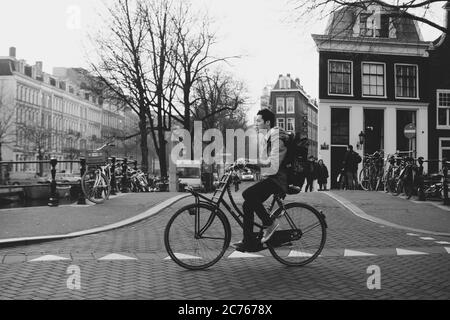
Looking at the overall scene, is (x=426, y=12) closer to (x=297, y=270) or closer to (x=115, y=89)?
(x=297, y=270)

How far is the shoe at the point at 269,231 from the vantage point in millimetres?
6059

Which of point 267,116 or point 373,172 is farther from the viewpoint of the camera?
point 373,172

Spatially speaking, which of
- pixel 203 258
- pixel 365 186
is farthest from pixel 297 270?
pixel 365 186

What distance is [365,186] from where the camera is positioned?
65.0 ft

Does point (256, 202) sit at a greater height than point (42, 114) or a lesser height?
lesser

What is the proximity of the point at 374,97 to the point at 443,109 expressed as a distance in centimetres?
448

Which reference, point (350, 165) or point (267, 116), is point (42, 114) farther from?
point (267, 116)

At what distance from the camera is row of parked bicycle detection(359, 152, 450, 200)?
15.1 m

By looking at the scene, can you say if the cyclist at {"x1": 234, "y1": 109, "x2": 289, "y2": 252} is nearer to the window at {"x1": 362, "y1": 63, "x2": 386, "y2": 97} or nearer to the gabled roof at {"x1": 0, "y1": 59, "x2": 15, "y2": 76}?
the window at {"x1": 362, "y1": 63, "x2": 386, "y2": 97}

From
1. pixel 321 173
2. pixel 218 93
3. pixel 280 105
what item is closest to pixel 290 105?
pixel 280 105

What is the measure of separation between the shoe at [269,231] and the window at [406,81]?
30.9m

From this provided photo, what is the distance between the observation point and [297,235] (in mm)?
6215

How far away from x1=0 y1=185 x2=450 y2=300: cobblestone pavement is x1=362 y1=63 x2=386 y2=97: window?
27108 mm
